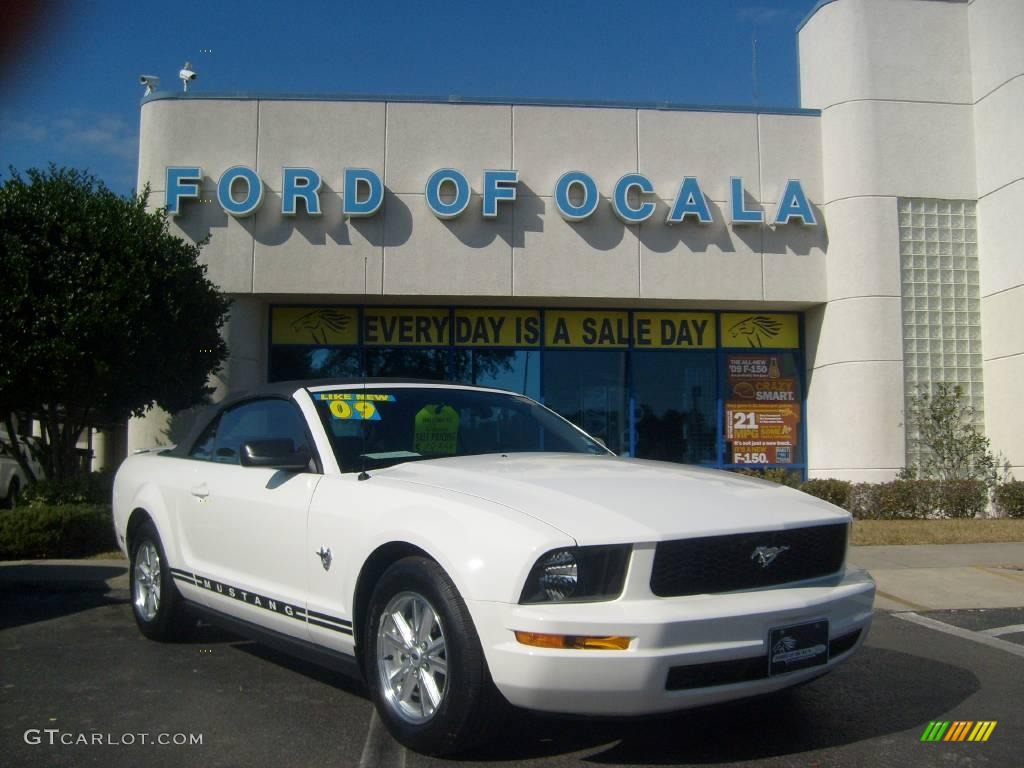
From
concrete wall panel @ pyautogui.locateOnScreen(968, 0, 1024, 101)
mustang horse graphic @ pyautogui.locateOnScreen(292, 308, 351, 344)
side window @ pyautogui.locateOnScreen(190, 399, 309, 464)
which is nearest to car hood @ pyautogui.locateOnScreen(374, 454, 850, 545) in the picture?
side window @ pyautogui.locateOnScreen(190, 399, 309, 464)

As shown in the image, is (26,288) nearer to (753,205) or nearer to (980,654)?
(980,654)

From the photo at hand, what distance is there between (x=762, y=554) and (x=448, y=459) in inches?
62.4

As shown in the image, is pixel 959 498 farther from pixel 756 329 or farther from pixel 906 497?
pixel 756 329

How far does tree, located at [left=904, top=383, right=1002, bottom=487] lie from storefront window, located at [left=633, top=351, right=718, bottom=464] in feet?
10.7

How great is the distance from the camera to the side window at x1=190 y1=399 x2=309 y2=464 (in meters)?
5.18

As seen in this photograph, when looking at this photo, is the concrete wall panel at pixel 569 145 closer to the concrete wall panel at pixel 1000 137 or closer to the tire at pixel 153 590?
→ the concrete wall panel at pixel 1000 137

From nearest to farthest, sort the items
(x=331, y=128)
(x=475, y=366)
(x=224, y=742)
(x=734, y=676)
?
(x=734, y=676) → (x=224, y=742) → (x=331, y=128) → (x=475, y=366)

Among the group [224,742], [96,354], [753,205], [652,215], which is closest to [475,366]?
[652,215]

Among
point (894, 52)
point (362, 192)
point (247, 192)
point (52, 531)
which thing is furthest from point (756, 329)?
point (52, 531)

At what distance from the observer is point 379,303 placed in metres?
16.4

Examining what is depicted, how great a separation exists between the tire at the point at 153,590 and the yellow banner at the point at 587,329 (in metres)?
11.0
